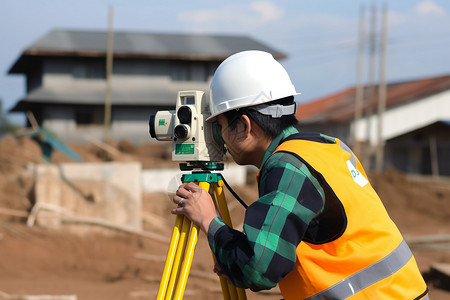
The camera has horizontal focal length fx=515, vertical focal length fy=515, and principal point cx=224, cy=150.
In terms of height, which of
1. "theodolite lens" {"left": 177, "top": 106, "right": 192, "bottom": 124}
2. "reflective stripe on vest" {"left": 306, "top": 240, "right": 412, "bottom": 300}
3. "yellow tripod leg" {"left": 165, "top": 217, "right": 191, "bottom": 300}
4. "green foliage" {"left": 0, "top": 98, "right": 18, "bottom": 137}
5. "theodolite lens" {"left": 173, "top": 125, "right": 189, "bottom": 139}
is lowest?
"green foliage" {"left": 0, "top": 98, "right": 18, "bottom": 137}

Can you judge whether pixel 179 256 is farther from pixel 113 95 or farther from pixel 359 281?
pixel 113 95

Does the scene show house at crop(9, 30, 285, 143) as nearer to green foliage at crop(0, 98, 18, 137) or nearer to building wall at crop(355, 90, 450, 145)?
building wall at crop(355, 90, 450, 145)

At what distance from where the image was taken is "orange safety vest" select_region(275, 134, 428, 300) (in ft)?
4.75

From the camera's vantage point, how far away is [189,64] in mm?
22125

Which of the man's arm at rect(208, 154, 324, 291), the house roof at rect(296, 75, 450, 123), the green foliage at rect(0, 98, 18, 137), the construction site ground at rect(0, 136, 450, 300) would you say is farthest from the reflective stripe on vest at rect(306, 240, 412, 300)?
the green foliage at rect(0, 98, 18, 137)

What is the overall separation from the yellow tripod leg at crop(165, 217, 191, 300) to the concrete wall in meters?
6.41

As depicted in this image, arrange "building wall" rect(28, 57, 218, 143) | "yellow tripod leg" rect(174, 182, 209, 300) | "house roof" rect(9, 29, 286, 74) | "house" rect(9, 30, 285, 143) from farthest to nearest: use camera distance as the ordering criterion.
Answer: "building wall" rect(28, 57, 218, 143) → "house" rect(9, 30, 285, 143) → "house roof" rect(9, 29, 286, 74) → "yellow tripod leg" rect(174, 182, 209, 300)

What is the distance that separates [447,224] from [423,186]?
10.7ft

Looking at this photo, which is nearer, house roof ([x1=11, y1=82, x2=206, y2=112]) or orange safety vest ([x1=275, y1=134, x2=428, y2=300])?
orange safety vest ([x1=275, y1=134, x2=428, y2=300])

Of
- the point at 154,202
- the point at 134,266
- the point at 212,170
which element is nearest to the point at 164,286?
the point at 212,170

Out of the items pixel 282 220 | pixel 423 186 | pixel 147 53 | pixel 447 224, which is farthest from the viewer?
pixel 147 53

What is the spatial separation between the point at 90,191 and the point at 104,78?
13875mm

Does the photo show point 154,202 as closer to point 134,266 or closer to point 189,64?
point 134,266

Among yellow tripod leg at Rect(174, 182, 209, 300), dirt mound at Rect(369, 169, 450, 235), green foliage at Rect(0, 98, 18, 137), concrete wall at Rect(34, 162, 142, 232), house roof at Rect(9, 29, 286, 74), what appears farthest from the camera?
green foliage at Rect(0, 98, 18, 137)
